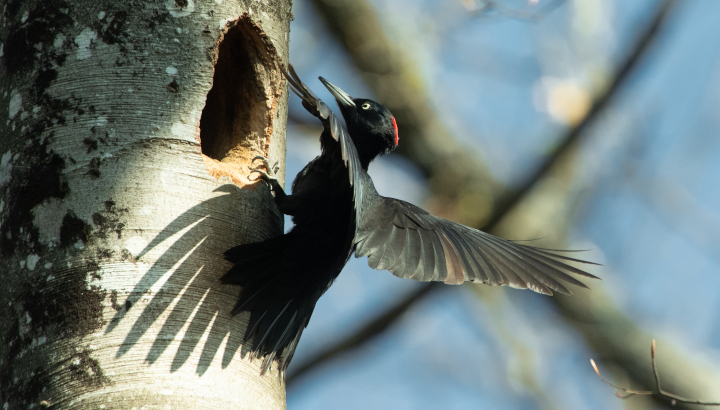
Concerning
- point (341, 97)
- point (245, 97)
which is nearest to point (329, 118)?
point (245, 97)

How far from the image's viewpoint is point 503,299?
6.09m

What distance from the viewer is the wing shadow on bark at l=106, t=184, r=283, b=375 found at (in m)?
2.06

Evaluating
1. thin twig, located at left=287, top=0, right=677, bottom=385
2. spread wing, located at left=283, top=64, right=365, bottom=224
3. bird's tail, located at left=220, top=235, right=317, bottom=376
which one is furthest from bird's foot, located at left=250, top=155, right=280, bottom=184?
thin twig, located at left=287, top=0, right=677, bottom=385

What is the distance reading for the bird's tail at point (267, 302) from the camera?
230 centimetres

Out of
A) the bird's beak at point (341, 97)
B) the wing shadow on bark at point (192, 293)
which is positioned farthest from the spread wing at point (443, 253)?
the bird's beak at point (341, 97)

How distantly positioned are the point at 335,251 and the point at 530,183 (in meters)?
2.65

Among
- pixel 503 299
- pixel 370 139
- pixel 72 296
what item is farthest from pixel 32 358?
pixel 503 299

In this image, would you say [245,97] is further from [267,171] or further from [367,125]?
[367,125]

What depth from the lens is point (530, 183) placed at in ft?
17.2

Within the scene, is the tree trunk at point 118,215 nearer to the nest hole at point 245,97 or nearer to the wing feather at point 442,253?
the nest hole at point 245,97

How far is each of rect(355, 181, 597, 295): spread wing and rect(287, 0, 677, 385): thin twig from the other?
6.24 feet

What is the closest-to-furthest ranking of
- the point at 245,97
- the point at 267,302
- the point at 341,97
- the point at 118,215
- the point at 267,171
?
the point at 118,215 < the point at 267,302 < the point at 267,171 < the point at 245,97 < the point at 341,97

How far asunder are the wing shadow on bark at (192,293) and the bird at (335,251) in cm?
5

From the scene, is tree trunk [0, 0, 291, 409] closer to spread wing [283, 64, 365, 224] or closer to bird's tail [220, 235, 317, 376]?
bird's tail [220, 235, 317, 376]
